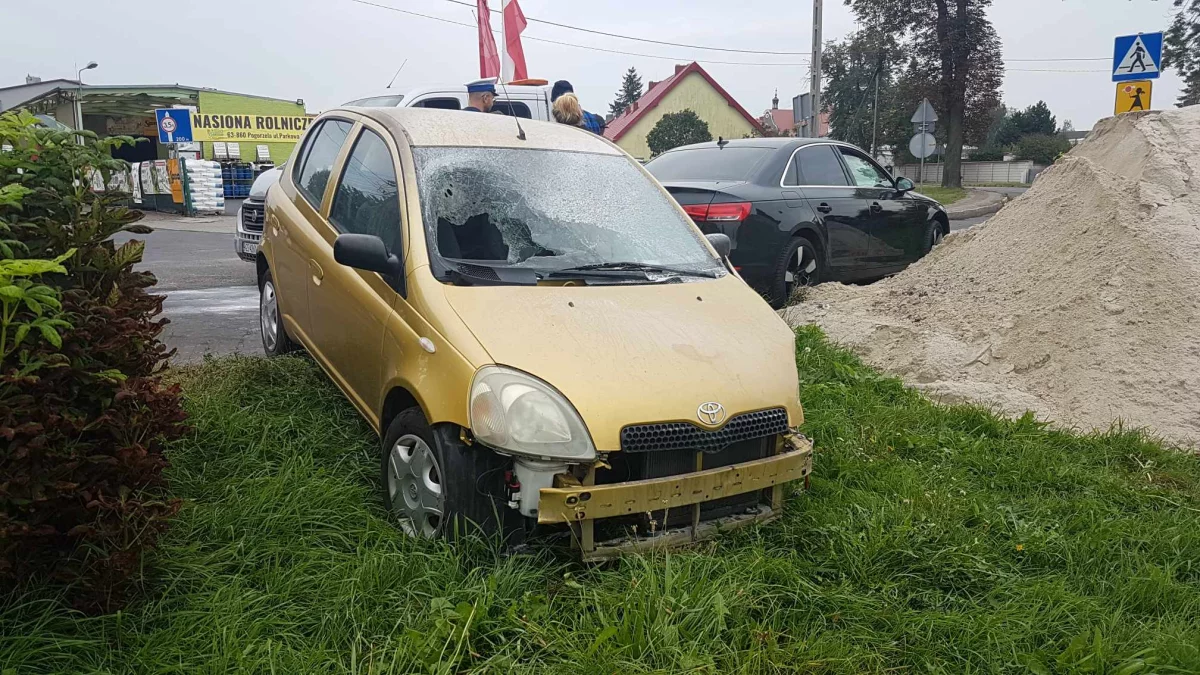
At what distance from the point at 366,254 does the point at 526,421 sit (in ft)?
3.53

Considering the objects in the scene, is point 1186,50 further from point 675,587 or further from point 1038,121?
point 675,587

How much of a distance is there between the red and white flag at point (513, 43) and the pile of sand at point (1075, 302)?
16.2 ft

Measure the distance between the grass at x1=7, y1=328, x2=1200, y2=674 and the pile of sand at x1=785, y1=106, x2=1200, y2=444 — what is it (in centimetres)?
103

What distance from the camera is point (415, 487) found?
3.18 m

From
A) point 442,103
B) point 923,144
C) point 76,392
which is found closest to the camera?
point 76,392

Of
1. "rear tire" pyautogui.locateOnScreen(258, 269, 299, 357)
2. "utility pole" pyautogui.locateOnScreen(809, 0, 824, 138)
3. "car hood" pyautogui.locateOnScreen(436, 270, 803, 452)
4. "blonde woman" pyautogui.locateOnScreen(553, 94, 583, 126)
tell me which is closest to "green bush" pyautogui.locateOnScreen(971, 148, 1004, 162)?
"utility pole" pyautogui.locateOnScreen(809, 0, 824, 138)

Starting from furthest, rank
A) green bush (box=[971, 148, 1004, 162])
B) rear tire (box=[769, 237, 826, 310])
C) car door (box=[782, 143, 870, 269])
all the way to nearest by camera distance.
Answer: green bush (box=[971, 148, 1004, 162]), car door (box=[782, 143, 870, 269]), rear tire (box=[769, 237, 826, 310])

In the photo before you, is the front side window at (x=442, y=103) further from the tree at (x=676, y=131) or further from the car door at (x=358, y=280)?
the tree at (x=676, y=131)

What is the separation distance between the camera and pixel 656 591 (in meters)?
2.71

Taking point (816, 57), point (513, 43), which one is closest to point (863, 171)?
point (513, 43)

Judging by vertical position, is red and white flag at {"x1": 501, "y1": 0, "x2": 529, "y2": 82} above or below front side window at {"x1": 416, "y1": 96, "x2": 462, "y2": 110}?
above

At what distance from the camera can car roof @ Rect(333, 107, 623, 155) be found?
13.3ft

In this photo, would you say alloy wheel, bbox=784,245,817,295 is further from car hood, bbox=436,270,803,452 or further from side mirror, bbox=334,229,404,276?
side mirror, bbox=334,229,404,276

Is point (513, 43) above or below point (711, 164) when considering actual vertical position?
above
